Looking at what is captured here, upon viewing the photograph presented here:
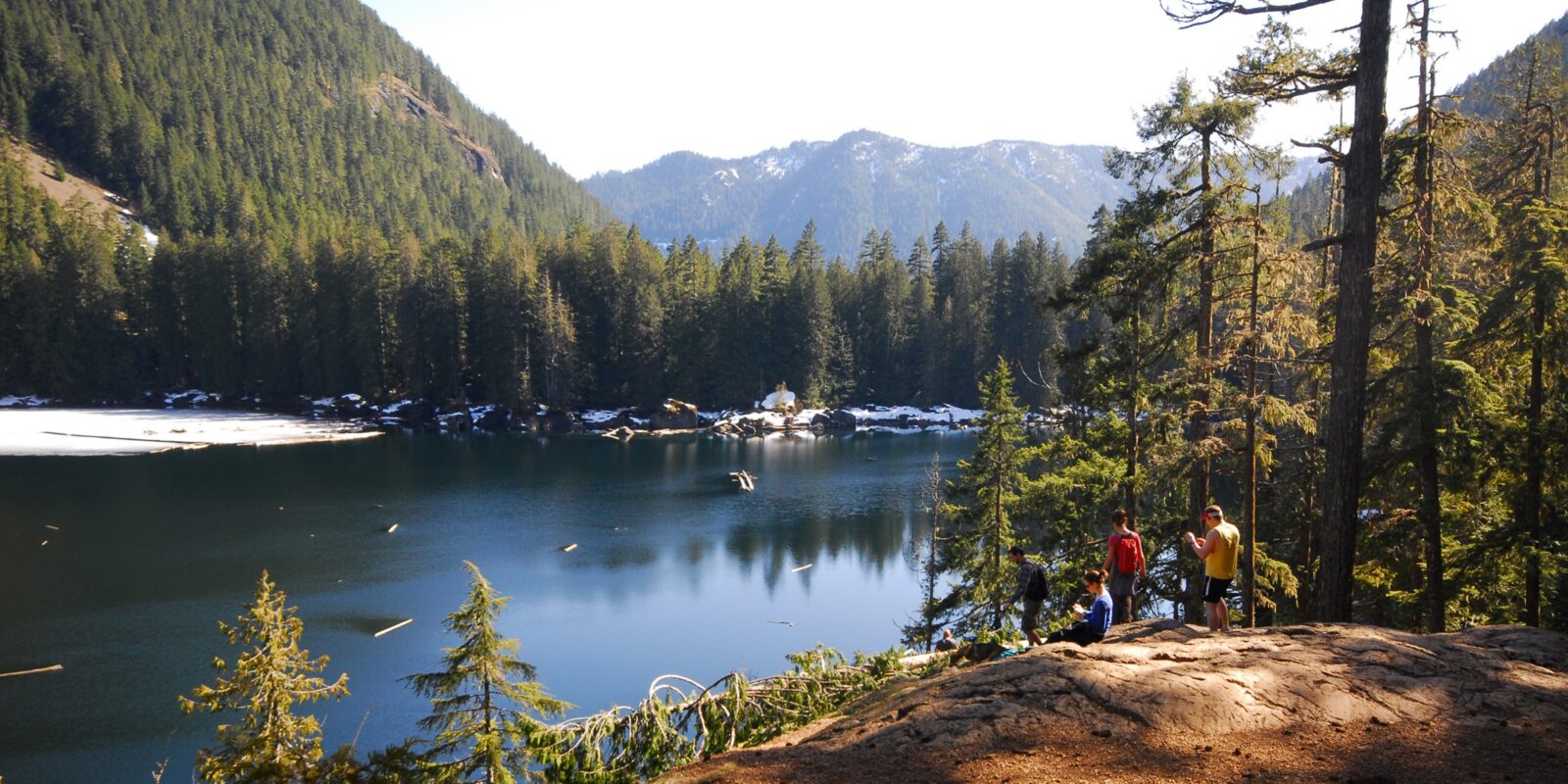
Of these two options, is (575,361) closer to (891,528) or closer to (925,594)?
(891,528)

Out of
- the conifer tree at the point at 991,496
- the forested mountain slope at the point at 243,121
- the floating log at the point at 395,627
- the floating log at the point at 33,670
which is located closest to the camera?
the conifer tree at the point at 991,496

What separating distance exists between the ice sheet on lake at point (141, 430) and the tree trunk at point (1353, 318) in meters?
68.4

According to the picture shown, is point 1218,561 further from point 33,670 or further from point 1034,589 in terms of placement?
point 33,670

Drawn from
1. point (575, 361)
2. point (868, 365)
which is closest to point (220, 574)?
point (575, 361)

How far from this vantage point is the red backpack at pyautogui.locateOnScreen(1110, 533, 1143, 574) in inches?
427

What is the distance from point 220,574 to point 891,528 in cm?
2581

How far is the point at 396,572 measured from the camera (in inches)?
1249

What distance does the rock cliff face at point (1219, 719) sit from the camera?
6.22 metres

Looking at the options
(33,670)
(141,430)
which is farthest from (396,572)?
(141,430)

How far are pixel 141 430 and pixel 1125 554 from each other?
77638 millimetres

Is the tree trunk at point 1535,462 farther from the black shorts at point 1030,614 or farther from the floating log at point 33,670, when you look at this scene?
the floating log at point 33,670

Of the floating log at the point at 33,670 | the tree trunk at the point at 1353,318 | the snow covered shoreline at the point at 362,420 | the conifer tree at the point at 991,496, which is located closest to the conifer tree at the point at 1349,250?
the tree trunk at the point at 1353,318

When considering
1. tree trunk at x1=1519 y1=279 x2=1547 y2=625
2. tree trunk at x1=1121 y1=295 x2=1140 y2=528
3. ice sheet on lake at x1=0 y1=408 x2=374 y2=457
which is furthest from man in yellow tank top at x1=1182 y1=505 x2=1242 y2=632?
ice sheet on lake at x1=0 y1=408 x2=374 y2=457

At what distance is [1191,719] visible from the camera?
6.87 metres
